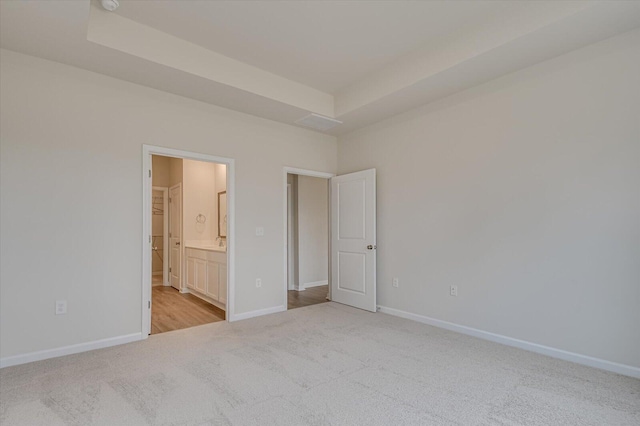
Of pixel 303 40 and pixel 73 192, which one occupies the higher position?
pixel 303 40

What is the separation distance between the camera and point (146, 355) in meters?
2.90

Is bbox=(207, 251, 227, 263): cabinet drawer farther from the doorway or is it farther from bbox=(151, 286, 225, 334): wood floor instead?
the doorway

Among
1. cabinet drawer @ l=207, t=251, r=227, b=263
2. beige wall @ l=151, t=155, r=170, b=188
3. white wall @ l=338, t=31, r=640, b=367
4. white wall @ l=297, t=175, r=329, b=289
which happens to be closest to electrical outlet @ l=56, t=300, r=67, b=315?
cabinet drawer @ l=207, t=251, r=227, b=263

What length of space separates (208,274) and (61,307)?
2164 mm

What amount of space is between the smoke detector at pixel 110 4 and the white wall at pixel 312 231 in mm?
4081

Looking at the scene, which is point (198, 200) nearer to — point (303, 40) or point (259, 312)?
point (259, 312)

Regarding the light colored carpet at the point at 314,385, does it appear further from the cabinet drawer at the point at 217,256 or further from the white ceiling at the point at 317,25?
the white ceiling at the point at 317,25

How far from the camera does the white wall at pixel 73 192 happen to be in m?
2.73

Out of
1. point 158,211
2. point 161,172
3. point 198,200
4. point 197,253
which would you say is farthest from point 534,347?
point 158,211

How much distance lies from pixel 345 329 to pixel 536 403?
190 cm

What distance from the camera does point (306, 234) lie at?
636 centimetres

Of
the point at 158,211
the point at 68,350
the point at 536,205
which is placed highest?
the point at 158,211

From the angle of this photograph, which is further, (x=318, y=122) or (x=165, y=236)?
(x=165, y=236)

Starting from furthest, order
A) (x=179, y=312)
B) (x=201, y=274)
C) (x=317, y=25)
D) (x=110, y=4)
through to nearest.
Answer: (x=201, y=274) → (x=179, y=312) → (x=317, y=25) → (x=110, y=4)
